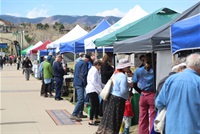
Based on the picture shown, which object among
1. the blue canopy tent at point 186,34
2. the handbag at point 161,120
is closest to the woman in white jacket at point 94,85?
the blue canopy tent at point 186,34

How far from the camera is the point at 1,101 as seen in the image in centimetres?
1372

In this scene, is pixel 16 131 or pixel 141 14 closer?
pixel 16 131

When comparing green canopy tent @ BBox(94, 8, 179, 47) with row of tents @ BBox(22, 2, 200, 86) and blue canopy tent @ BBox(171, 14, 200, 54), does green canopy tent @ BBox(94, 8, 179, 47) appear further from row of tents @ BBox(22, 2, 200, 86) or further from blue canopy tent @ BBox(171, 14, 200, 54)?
blue canopy tent @ BBox(171, 14, 200, 54)

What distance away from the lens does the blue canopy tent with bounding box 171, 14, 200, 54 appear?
4569 mm

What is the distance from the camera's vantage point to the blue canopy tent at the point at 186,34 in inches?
180

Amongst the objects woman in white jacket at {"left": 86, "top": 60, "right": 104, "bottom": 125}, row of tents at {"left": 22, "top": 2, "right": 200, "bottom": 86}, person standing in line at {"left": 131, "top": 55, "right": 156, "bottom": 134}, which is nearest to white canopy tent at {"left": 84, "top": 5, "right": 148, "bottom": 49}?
row of tents at {"left": 22, "top": 2, "right": 200, "bottom": 86}

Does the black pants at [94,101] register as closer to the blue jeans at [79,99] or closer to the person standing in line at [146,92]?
the blue jeans at [79,99]

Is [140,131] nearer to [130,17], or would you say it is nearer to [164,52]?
[164,52]

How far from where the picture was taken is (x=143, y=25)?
9438mm

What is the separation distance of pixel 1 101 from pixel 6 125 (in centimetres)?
511

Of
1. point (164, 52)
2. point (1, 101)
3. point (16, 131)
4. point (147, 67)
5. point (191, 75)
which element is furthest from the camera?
point (1, 101)

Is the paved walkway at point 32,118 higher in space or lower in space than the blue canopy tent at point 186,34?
lower

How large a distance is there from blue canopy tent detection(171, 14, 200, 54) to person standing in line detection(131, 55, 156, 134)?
163 centimetres

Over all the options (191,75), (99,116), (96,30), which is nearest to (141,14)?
(96,30)
